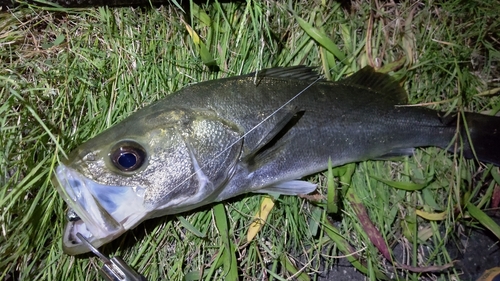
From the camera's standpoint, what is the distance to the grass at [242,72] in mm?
2289

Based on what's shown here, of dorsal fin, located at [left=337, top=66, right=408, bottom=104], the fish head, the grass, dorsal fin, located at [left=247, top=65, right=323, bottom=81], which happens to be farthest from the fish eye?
dorsal fin, located at [left=337, top=66, right=408, bottom=104]

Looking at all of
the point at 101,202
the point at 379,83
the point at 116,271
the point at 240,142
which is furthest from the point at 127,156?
the point at 379,83

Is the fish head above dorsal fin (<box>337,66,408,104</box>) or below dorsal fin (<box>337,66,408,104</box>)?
below

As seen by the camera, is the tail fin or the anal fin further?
the tail fin

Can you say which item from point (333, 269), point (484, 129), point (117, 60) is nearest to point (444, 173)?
point (484, 129)

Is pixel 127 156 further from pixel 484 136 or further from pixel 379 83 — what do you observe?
pixel 484 136

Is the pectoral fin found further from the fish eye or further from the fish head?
the fish eye

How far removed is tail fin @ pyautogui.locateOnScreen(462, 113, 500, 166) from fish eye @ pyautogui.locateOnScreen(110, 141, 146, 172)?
199 centimetres

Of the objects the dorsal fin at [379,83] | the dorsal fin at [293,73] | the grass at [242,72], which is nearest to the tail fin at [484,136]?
the grass at [242,72]

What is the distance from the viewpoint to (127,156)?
1.93 meters

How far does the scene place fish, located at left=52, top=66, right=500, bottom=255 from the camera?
192 cm

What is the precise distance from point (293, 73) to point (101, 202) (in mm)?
1264

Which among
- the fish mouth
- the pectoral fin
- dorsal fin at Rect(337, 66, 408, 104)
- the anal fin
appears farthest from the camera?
dorsal fin at Rect(337, 66, 408, 104)

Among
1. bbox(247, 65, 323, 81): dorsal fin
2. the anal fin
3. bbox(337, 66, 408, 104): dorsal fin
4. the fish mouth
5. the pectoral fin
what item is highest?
bbox(247, 65, 323, 81): dorsal fin
